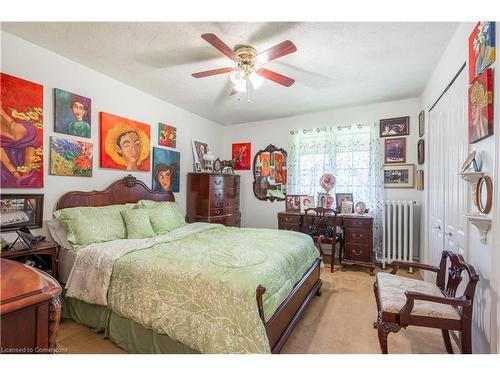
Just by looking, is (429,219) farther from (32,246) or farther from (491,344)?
(32,246)

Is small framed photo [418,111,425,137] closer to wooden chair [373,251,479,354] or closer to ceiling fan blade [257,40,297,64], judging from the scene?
wooden chair [373,251,479,354]

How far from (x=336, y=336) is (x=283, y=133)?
3.46 metres

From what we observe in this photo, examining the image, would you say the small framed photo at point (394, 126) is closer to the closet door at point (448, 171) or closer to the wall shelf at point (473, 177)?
the closet door at point (448, 171)

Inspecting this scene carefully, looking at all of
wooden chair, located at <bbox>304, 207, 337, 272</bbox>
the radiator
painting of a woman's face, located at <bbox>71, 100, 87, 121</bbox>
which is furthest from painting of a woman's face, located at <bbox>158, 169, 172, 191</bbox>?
the radiator

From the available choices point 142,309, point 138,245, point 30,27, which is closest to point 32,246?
point 138,245

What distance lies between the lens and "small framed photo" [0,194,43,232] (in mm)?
2096

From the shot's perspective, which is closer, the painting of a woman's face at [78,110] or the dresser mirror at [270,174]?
the painting of a woman's face at [78,110]

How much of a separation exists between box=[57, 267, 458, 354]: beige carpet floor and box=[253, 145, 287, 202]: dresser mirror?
7.84 ft

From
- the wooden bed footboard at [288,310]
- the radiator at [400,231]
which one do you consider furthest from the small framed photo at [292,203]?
the wooden bed footboard at [288,310]

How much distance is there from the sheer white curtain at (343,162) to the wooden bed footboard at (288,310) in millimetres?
1863

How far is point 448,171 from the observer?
222 centimetres

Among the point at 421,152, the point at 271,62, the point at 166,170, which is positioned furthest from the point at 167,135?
the point at 421,152

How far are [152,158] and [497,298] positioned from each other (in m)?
3.72

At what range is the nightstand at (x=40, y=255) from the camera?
76.8 inches
